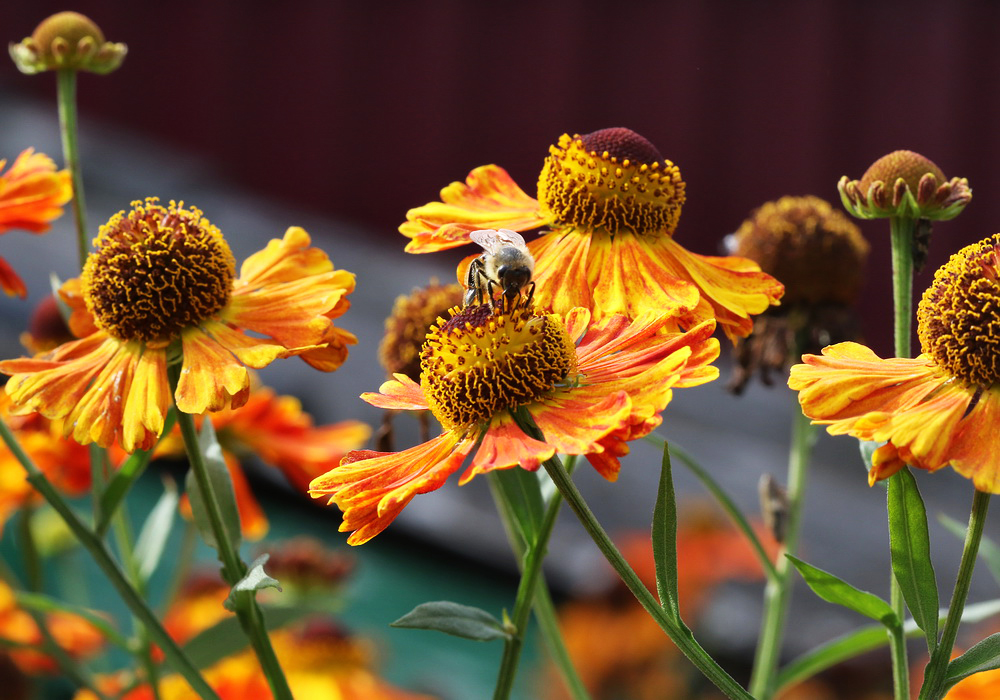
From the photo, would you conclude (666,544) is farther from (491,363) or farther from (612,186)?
(612,186)

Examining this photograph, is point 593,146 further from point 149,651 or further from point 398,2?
point 398,2

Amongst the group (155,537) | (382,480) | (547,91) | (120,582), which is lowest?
(547,91)

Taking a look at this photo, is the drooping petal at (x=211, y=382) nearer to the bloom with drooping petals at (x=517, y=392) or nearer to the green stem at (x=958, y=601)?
the bloom with drooping petals at (x=517, y=392)

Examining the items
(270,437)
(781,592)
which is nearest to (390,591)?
(270,437)

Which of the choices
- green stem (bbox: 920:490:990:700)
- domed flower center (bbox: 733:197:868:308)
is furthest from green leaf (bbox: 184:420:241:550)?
domed flower center (bbox: 733:197:868:308)

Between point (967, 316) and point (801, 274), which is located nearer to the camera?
point (967, 316)

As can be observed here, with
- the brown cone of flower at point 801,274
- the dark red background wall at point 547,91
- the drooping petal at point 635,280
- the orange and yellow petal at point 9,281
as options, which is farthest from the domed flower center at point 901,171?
the dark red background wall at point 547,91

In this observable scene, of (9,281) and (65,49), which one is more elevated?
(65,49)
